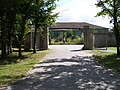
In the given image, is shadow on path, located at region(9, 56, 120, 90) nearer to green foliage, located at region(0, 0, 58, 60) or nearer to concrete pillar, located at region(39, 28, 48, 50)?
green foliage, located at region(0, 0, 58, 60)

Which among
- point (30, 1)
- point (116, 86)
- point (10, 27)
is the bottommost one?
point (116, 86)

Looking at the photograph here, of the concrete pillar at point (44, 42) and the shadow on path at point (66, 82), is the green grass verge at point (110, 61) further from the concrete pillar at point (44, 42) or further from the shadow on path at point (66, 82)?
the concrete pillar at point (44, 42)

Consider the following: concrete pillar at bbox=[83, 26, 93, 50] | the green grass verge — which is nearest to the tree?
the green grass verge

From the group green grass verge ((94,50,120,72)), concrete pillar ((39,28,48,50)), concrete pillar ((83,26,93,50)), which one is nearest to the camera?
Answer: green grass verge ((94,50,120,72))

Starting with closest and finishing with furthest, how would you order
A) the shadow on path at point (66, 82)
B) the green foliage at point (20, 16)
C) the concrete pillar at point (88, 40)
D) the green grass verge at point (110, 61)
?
1. the shadow on path at point (66, 82)
2. the green grass verge at point (110, 61)
3. the green foliage at point (20, 16)
4. the concrete pillar at point (88, 40)

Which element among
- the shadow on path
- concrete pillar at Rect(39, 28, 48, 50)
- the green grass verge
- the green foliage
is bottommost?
the shadow on path

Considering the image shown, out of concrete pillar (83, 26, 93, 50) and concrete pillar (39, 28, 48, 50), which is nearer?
concrete pillar (39, 28, 48, 50)

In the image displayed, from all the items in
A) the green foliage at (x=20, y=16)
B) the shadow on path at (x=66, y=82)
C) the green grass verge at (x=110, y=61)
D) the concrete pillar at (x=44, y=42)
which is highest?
the green foliage at (x=20, y=16)

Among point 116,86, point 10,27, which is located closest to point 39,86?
point 116,86

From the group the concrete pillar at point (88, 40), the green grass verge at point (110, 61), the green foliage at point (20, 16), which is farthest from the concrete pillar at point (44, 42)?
the green grass verge at point (110, 61)

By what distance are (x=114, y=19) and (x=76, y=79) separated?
53.9 ft

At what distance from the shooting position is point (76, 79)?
45.5ft

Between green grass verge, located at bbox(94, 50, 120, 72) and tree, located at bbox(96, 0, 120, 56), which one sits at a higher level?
tree, located at bbox(96, 0, 120, 56)

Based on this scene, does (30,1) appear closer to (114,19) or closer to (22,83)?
(114,19)
